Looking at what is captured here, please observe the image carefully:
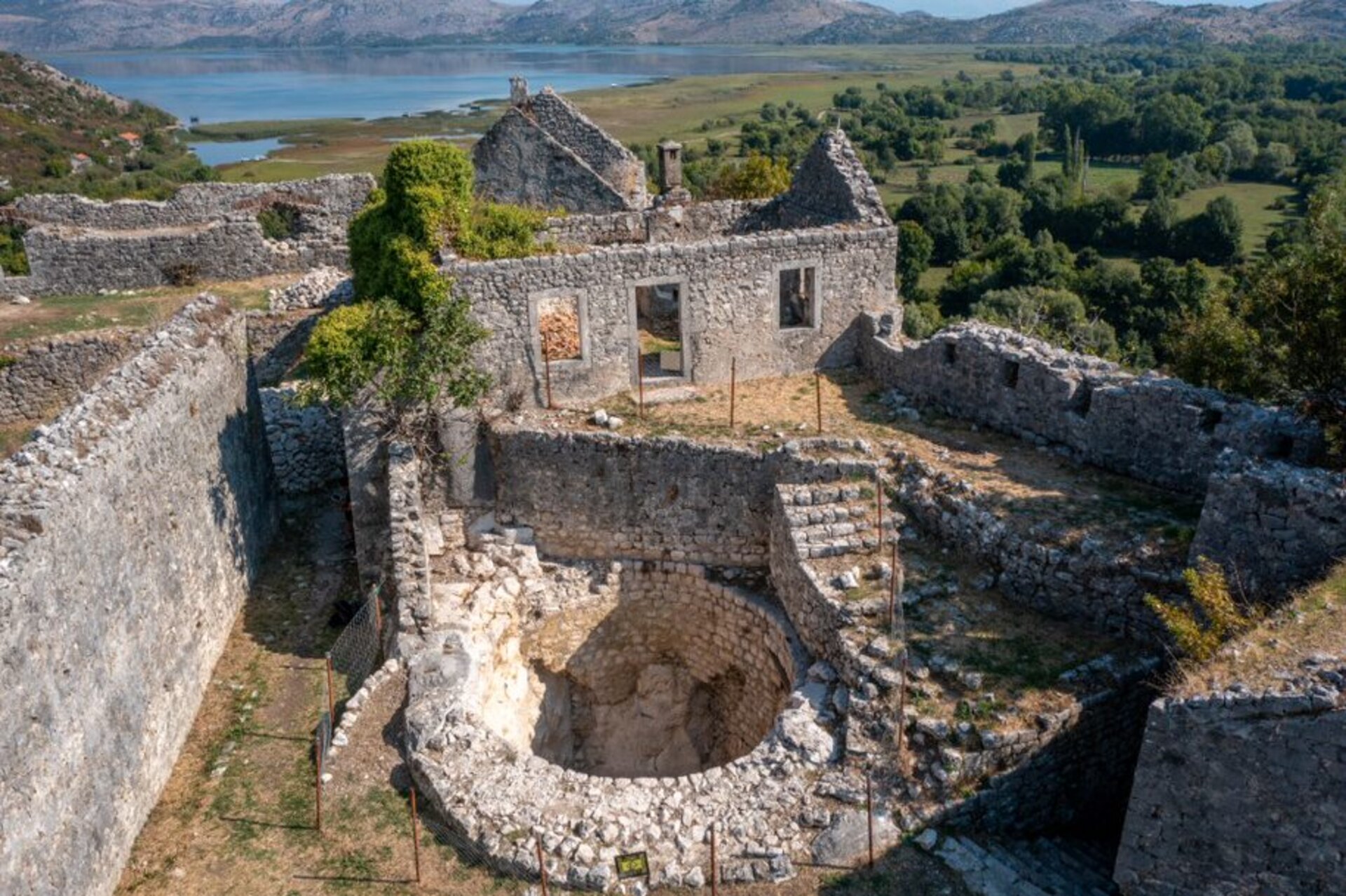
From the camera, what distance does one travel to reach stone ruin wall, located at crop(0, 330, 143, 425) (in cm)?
1619

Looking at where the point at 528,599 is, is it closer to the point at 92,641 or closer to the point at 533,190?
the point at 92,641

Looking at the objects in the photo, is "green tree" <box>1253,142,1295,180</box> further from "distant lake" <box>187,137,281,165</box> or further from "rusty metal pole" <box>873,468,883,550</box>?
"distant lake" <box>187,137,281,165</box>

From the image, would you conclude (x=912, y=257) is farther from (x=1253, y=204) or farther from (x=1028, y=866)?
(x=1028, y=866)

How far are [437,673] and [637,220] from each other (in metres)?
9.81

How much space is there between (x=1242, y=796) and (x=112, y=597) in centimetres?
991

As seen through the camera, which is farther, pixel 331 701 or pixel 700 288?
pixel 700 288

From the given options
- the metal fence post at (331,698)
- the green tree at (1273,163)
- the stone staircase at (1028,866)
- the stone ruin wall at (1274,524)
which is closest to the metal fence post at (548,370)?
the metal fence post at (331,698)

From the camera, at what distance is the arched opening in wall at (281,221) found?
24.7 meters

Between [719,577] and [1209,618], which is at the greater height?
[1209,618]

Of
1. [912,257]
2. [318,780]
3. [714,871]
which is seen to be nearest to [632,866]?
[714,871]

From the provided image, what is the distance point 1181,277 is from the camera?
43.1 metres

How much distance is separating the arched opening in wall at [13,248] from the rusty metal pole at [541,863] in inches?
1002

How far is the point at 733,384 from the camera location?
1549 centimetres

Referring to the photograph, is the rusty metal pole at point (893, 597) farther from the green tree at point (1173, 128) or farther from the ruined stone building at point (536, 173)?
the green tree at point (1173, 128)
